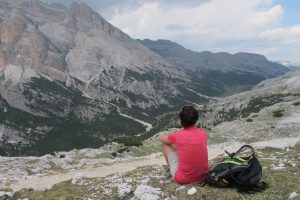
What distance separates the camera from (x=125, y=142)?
188 feet

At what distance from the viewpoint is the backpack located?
1639 cm

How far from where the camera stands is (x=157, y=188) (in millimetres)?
18594

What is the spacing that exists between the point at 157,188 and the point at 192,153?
2522 millimetres

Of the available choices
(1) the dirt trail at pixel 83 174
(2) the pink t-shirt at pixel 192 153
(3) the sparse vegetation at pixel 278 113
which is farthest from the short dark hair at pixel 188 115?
(3) the sparse vegetation at pixel 278 113

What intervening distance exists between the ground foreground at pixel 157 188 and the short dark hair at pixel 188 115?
2.73 metres

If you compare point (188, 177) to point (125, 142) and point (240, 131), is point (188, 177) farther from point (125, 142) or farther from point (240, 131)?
point (240, 131)

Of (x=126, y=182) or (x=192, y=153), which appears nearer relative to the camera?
(x=192, y=153)

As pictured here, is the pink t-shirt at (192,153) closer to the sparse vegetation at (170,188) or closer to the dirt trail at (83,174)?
the sparse vegetation at (170,188)

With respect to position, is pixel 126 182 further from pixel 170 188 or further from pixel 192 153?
pixel 192 153

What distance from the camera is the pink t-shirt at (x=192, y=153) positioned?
57.0ft

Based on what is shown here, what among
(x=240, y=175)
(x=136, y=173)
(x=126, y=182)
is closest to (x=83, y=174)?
(x=136, y=173)

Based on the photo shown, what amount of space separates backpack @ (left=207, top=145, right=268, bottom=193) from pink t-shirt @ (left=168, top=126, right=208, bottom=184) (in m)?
0.75

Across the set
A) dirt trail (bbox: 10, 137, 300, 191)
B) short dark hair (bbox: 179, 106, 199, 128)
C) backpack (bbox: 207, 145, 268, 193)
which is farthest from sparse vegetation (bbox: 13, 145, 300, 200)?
dirt trail (bbox: 10, 137, 300, 191)

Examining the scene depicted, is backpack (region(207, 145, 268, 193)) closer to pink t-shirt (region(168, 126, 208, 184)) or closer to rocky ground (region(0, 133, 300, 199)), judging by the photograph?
rocky ground (region(0, 133, 300, 199))
